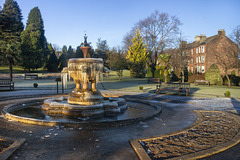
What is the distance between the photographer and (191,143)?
500 centimetres

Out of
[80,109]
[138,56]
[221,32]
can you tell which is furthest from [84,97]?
[221,32]

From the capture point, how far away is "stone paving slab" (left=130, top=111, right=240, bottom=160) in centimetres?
430

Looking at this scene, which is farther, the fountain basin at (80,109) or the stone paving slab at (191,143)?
the fountain basin at (80,109)

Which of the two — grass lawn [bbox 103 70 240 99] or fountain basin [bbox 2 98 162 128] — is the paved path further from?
grass lawn [bbox 103 70 240 99]

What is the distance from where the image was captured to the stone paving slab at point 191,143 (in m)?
4.30

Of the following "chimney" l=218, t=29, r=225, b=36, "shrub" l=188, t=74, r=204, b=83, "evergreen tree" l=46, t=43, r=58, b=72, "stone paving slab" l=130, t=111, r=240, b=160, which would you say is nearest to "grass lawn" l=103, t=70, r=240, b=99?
"shrub" l=188, t=74, r=204, b=83

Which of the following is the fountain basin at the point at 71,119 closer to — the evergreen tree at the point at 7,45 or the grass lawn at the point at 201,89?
the grass lawn at the point at 201,89

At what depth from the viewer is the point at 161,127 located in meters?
6.77

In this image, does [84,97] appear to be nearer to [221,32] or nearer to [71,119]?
[71,119]

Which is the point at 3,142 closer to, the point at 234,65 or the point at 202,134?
the point at 202,134

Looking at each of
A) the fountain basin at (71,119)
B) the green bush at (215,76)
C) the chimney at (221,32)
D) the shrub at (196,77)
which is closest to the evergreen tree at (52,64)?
the shrub at (196,77)

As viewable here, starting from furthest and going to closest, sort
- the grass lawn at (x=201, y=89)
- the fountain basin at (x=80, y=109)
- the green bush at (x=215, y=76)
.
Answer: the green bush at (x=215, y=76) → the grass lawn at (x=201, y=89) → the fountain basin at (x=80, y=109)

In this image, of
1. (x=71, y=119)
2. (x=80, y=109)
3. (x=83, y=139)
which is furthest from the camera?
(x=80, y=109)

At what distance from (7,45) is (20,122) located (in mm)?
31854
